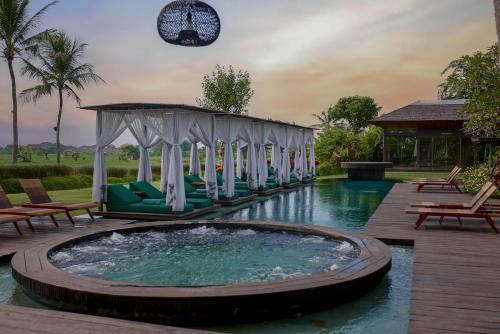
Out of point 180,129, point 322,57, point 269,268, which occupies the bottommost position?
point 269,268

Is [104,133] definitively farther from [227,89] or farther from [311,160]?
[227,89]

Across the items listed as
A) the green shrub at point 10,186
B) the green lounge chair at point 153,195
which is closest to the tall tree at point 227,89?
the green shrub at point 10,186

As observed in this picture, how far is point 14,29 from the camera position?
2673cm

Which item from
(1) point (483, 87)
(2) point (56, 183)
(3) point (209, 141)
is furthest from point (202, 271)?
(2) point (56, 183)

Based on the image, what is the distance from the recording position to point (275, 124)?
19.4m

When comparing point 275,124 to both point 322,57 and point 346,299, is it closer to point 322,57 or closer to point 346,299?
point 322,57

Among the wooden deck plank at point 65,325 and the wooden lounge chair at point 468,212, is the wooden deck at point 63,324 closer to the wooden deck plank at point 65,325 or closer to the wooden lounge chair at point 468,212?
the wooden deck plank at point 65,325

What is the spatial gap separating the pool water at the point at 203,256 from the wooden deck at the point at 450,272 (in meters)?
1.24

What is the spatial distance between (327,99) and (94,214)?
45.1 meters

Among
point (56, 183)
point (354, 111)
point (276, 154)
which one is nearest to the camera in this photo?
point (276, 154)

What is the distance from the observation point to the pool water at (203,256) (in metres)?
6.35

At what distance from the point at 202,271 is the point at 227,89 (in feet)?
105

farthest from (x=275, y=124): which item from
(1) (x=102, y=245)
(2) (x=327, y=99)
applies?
(2) (x=327, y=99)

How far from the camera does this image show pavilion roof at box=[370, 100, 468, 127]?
28.5m
